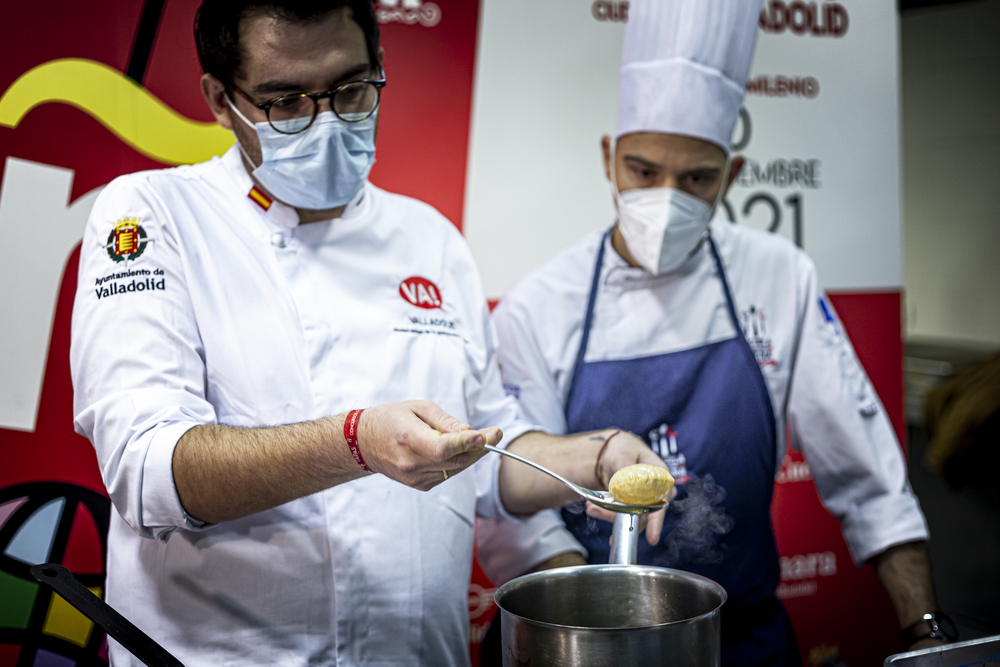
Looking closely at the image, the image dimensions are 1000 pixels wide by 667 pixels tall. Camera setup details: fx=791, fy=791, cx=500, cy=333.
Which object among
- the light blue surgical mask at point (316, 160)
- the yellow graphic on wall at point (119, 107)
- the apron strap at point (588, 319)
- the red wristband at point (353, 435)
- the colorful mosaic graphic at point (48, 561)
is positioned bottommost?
the colorful mosaic graphic at point (48, 561)

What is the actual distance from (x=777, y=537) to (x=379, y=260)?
5.45ft

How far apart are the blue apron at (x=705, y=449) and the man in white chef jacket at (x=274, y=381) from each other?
434 mm

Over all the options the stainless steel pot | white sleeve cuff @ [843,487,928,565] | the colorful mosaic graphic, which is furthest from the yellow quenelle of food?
the colorful mosaic graphic

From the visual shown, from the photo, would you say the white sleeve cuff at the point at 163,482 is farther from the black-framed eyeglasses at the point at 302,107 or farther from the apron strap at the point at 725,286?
the apron strap at the point at 725,286

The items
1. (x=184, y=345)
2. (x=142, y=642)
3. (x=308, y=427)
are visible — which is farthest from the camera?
(x=184, y=345)

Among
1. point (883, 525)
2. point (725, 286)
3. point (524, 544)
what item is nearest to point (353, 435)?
point (524, 544)

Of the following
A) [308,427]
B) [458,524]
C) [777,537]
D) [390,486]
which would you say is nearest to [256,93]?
[308,427]

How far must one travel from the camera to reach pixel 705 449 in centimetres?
200

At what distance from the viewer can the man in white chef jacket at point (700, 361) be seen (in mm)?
1865

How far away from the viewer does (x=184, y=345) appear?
129 centimetres

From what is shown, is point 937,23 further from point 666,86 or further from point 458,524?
point 458,524

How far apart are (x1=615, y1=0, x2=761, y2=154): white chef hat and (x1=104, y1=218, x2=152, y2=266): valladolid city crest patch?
1.15 meters

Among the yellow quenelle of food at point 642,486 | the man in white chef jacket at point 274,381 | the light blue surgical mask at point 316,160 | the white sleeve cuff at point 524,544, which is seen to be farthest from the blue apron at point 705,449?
the light blue surgical mask at point 316,160

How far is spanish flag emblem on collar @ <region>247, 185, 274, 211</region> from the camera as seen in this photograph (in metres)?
1.49
